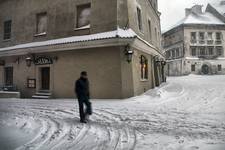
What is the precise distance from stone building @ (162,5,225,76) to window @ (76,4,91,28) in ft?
107

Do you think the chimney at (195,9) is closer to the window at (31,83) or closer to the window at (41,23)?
the window at (41,23)

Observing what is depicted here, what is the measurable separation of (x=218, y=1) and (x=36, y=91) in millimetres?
54667

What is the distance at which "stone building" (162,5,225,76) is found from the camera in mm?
45625

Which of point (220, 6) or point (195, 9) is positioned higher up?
point (220, 6)

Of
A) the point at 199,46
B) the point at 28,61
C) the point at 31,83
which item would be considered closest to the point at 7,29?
the point at 28,61

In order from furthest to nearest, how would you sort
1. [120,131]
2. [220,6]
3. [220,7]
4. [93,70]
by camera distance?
1. [220,6]
2. [220,7]
3. [93,70]
4. [120,131]

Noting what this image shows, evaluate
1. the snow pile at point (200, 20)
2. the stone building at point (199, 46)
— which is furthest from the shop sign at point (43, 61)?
the snow pile at point (200, 20)

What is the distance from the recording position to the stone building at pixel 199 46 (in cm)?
4562

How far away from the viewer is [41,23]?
1808cm

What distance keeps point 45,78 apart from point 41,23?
388 centimetres

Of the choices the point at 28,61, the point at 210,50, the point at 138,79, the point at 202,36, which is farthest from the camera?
the point at 210,50

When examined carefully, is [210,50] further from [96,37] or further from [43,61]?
[96,37]

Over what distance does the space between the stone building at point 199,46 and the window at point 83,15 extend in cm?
3246

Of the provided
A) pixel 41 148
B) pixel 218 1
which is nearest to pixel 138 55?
pixel 41 148
